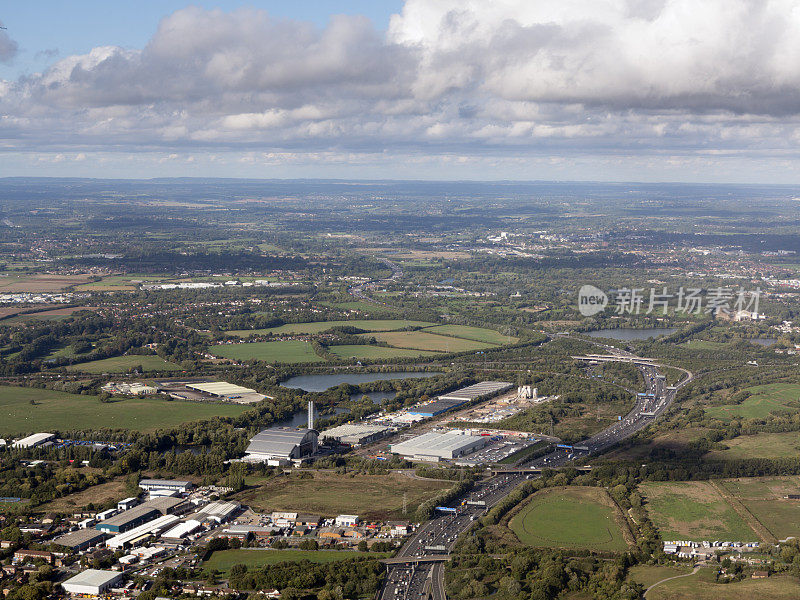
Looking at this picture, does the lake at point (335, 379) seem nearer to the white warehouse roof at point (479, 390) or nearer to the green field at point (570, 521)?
the white warehouse roof at point (479, 390)

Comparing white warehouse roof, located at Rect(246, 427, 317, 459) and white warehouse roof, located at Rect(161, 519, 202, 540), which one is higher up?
white warehouse roof, located at Rect(246, 427, 317, 459)

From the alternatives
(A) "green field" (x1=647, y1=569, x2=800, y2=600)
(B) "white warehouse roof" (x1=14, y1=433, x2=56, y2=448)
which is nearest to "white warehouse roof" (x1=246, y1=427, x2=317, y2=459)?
(B) "white warehouse roof" (x1=14, y1=433, x2=56, y2=448)

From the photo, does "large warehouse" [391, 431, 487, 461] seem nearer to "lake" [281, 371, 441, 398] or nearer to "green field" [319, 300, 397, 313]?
"lake" [281, 371, 441, 398]

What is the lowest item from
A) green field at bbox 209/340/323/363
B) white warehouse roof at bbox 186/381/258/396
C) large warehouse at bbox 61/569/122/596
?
large warehouse at bbox 61/569/122/596

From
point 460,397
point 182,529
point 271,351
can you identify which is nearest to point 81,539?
point 182,529

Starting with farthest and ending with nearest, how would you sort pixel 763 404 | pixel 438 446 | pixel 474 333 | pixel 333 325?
pixel 333 325 → pixel 474 333 → pixel 763 404 → pixel 438 446

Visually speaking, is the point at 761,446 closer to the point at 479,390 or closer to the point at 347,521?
the point at 479,390

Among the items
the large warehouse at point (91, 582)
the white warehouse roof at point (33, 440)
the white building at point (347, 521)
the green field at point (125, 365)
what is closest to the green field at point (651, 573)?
the white building at point (347, 521)
